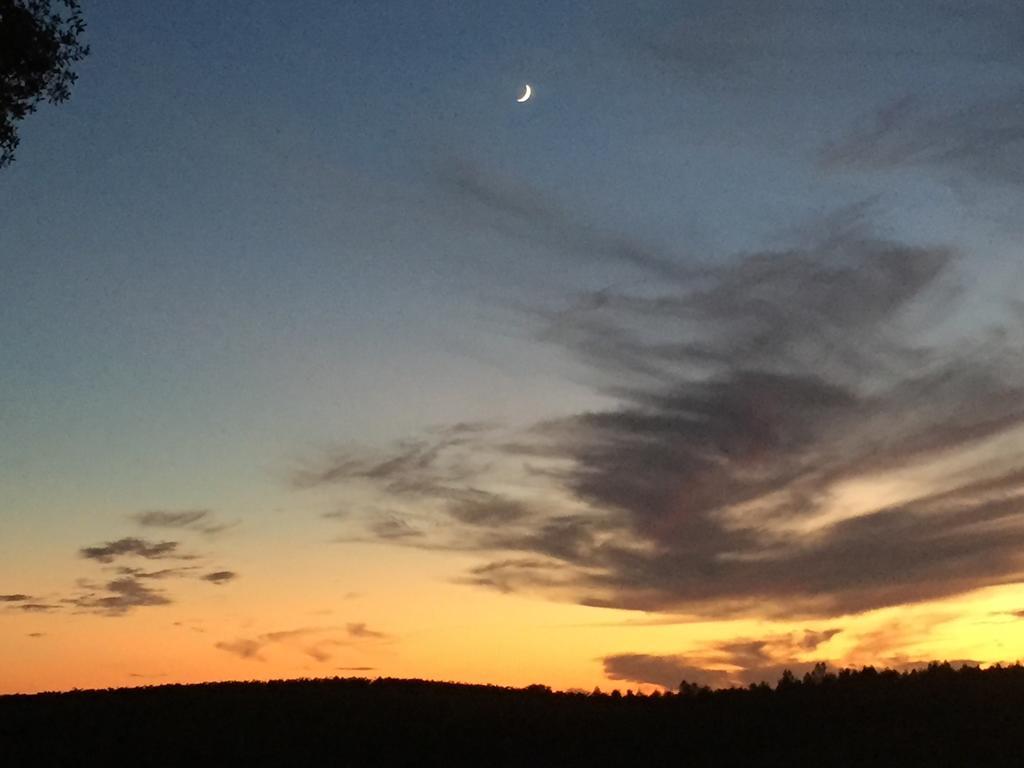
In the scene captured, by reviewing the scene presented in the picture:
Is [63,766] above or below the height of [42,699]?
below

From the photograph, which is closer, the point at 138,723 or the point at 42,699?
the point at 138,723

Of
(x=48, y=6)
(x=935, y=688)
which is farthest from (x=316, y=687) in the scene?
(x=48, y=6)

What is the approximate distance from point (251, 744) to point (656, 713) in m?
11.6

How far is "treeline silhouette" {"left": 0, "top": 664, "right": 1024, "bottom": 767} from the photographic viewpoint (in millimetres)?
32219

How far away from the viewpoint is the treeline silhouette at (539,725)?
106 ft

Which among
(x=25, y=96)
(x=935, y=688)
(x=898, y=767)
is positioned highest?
(x=25, y=96)

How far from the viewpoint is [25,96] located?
121ft

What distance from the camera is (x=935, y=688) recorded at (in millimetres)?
37469

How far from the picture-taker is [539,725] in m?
36.6

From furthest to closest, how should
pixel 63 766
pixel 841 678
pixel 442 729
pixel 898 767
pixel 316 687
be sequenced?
1. pixel 316 687
2. pixel 841 678
3. pixel 442 729
4. pixel 63 766
5. pixel 898 767

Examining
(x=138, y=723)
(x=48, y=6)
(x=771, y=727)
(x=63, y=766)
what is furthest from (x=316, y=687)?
(x=48, y=6)

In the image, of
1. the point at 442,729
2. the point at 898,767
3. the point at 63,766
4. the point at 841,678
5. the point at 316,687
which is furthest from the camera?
the point at 316,687

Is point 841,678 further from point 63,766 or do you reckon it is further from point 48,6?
point 48,6

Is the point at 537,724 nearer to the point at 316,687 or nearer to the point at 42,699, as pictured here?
the point at 316,687
